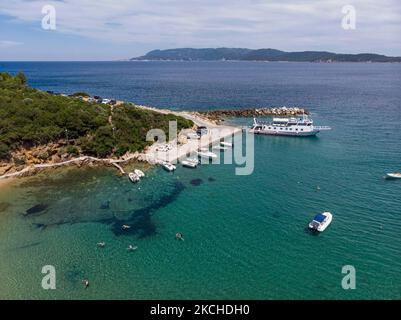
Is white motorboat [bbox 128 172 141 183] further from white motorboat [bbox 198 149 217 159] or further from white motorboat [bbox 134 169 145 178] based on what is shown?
white motorboat [bbox 198 149 217 159]

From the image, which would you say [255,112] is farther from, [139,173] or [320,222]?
[320,222]

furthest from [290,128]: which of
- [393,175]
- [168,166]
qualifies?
[168,166]

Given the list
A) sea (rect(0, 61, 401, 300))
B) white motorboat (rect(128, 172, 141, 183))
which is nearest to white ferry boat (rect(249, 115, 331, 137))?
sea (rect(0, 61, 401, 300))

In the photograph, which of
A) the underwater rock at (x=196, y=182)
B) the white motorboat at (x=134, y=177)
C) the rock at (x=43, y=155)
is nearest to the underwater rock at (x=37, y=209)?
the white motorboat at (x=134, y=177)

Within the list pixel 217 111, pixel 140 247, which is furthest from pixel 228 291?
pixel 217 111
